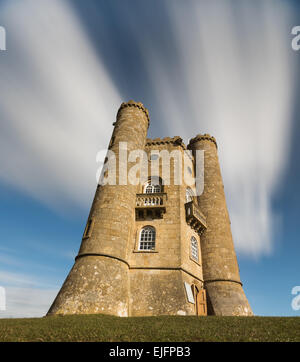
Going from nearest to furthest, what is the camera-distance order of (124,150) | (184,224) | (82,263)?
(82,263)
(184,224)
(124,150)

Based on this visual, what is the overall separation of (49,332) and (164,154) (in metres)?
16.7

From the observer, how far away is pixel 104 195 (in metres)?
16.8

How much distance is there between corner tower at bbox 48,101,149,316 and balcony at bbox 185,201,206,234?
4.59m

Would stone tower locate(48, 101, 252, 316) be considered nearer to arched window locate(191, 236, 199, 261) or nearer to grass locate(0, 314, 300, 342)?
arched window locate(191, 236, 199, 261)

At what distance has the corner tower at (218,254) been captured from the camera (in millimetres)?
16661

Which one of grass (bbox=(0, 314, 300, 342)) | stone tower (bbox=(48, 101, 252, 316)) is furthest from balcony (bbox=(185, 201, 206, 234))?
grass (bbox=(0, 314, 300, 342))

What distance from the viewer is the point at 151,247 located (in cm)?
1656

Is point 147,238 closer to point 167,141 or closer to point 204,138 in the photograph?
point 167,141

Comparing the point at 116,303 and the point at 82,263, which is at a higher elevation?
the point at 82,263

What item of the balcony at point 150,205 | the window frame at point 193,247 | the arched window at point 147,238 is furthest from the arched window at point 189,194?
the arched window at point 147,238

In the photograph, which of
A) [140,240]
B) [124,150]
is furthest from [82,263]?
[124,150]
